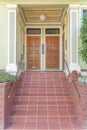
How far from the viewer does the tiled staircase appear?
231 inches

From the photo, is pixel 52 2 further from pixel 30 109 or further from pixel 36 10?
pixel 30 109

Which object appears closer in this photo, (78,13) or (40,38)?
(78,13)

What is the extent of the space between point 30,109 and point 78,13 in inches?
151

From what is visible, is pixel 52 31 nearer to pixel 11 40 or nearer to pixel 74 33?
pixel 74 33

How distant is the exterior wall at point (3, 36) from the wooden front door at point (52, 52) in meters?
4.13

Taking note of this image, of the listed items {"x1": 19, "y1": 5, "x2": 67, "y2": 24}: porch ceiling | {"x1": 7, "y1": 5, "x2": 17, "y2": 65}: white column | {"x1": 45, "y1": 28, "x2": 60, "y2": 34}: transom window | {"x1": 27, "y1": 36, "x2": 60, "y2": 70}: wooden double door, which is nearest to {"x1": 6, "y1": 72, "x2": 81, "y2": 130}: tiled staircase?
{"x1": 7, "y1": 5, "x2": 17, "y2": 65}: white column

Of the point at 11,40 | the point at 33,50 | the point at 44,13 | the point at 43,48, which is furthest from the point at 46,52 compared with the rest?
the point at 11,40

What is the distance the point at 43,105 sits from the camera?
6730 mm

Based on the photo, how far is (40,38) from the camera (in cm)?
1226

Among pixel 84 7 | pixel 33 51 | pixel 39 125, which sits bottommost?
pixel 39 125

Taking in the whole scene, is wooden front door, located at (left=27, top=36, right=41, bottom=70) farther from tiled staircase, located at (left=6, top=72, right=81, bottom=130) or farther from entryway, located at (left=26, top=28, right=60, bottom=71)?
tiled staircase, located at (left=6, top=72, right=81, bottom=130)

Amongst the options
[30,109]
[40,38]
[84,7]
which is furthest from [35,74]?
[40,38]

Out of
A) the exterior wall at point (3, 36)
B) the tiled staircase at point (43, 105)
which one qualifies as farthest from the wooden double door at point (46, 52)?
the exterior wall at point (3, 36)

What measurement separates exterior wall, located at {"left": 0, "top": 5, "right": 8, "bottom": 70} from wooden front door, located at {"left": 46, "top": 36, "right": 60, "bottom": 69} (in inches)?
163
